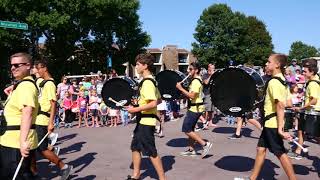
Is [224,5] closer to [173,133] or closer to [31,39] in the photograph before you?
[31,39]

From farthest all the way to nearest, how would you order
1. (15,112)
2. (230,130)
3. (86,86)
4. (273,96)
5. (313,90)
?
(86,86)
(230,130)
(313,90)
(273,96)
(15,112)

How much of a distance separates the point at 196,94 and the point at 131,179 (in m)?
2.46

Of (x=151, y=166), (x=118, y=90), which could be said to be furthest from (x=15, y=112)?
(x=118, y=90)

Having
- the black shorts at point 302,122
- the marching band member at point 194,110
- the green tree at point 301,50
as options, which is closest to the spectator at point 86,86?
the marching band member at point 194,110

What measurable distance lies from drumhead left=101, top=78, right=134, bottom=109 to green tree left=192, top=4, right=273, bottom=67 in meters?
48.2

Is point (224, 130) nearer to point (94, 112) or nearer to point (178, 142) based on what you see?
point (178, 142)

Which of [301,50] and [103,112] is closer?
[103,112]

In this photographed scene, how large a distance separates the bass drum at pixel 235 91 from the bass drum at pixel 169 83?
11.1 ft

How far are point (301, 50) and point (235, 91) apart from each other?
306 feet

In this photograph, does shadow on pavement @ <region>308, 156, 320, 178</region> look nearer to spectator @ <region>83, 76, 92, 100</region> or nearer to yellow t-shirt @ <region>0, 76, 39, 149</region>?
yellow t-shirt @ <region>0, 76, 39, 149</region>

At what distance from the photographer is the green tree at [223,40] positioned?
58.1m

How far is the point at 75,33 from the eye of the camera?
3484 centimetres

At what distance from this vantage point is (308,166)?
769 centimetres

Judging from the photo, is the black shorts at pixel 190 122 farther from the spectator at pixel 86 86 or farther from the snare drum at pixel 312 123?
the spectator at pixel 86 86
